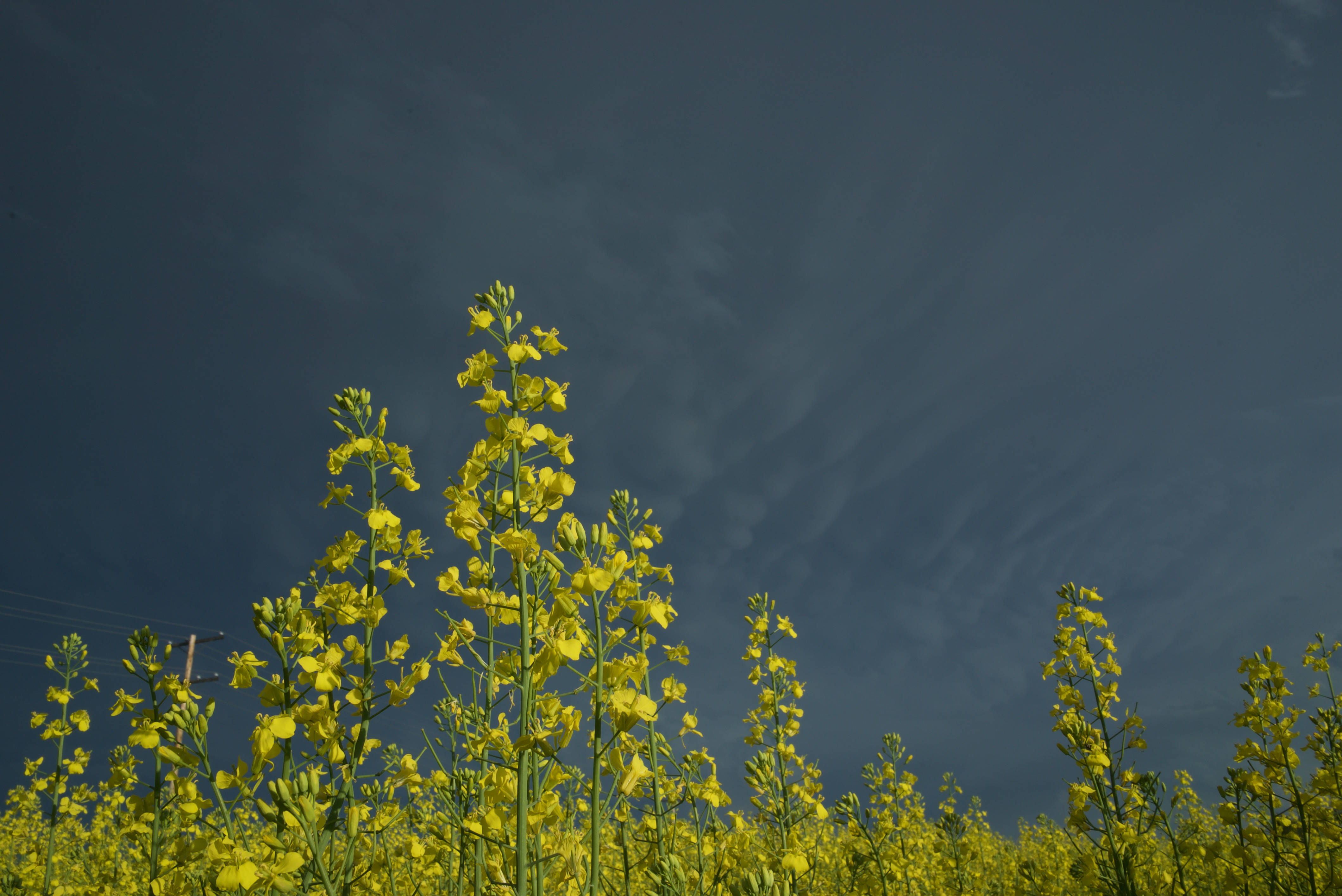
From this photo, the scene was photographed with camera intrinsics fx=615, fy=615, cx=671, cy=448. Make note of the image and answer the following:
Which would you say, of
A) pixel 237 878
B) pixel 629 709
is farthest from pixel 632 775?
pixel 237 878

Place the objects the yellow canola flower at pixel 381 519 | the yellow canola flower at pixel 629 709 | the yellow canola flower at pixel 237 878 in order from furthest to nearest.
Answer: the yellow canola flower at pixel 381 519 < the yellow canola flower at pixel 237 878 < the yellow canola flower at pixel 629 709

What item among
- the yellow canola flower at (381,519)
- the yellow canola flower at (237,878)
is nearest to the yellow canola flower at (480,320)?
the yellow canola flower at (381,519)

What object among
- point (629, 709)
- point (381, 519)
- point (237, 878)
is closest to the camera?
point (629, 709)

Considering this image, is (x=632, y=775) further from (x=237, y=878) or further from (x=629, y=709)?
(x=237, y=878)

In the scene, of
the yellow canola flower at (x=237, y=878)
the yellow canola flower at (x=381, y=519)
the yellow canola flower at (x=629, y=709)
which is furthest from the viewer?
the yellow canola flower at (x=381, y=519)

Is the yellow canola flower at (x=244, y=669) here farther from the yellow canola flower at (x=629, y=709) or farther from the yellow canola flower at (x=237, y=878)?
the yellow canola flower at (x=629, y=709)

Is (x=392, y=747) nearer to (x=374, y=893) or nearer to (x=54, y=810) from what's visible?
(x=374, y=893)

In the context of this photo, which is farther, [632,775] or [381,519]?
[381,519]

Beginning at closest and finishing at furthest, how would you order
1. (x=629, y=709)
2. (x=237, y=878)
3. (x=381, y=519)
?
(x=629, y=709), (x=237, y=878), (x=381, y=519)

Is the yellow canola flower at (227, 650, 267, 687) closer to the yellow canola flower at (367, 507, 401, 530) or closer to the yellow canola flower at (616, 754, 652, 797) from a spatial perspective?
the yellow canola flower at (367, 507, 401, 530)

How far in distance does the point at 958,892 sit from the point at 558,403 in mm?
6286

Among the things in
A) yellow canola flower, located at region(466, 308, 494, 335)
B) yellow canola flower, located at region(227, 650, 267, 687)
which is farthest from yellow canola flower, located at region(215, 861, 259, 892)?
yellow canola flower, located at region(466, 308, 494, 335)

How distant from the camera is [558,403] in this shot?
259 cm

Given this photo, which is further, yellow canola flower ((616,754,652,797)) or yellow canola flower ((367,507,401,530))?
yellow canola flower ((367,507,401,530))
